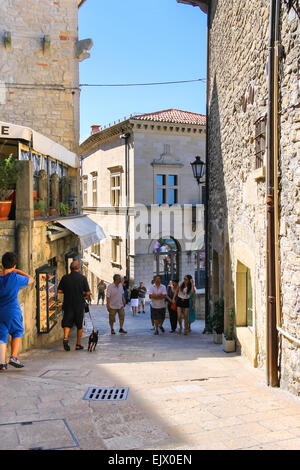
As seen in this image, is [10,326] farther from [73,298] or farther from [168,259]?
[168,259]

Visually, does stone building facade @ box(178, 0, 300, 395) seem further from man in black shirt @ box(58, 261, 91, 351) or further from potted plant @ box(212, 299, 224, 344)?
man in black shirt @ box(58, 261, 91, 351)

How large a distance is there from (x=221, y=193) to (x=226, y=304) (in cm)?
242

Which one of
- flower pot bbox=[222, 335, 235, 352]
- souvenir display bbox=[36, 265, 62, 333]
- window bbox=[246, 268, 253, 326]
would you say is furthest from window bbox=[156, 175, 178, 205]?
window bbox=[246, 268, 253, 326]

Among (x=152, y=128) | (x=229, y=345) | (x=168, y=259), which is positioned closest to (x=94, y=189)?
(x=152, y=128)

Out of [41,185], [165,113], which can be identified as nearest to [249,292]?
[41,185]

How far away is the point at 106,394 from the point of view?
482 centimetres

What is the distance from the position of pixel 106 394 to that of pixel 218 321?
15.2ft

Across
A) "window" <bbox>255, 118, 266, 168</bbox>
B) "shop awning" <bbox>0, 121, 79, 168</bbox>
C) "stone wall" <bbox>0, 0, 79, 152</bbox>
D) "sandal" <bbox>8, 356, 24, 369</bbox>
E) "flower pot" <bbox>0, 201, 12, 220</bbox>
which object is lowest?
"sandal" <bbox>8, 356, 24, 369</bbox>

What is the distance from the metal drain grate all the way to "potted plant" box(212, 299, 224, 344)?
431 centimetres

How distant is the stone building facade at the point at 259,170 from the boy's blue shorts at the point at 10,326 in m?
2.94

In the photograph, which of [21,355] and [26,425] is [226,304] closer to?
[21,355]

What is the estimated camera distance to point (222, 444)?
3314 mm

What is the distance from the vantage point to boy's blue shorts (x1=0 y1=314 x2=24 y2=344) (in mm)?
5531

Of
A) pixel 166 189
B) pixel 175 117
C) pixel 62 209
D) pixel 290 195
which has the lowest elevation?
pixel 290 195
